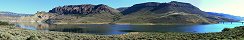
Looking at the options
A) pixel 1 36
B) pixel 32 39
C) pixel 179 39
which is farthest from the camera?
pixel 179 39

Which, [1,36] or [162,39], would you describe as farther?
[162,39]

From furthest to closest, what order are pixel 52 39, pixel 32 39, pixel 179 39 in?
1. pixel 179 39
2. pixel 52 39
3. pixel 32 39

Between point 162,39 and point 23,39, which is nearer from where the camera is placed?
point 23,39

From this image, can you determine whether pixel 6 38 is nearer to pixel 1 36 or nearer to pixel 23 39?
pixel 1 36

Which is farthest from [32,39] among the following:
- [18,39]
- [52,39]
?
[52,39]

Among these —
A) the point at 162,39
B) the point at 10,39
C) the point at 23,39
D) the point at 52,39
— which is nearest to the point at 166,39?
the point at 162,39

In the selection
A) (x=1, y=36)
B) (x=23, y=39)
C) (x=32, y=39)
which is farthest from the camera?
(x=23, y=39)

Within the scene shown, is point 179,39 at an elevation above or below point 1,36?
below

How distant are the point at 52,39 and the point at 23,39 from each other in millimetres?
10405

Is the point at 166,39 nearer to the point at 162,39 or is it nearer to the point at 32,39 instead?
the point at 162,39

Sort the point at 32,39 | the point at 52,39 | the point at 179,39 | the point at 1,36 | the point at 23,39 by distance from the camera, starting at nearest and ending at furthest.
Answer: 1. the point at 1,36
2. the point at 32,39
3. the point at 23,39
4. the point at 52,39
5. the point at 179,39

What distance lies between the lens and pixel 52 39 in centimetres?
6222

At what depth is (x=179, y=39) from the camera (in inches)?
2931

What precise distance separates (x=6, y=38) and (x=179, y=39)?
127 feet
